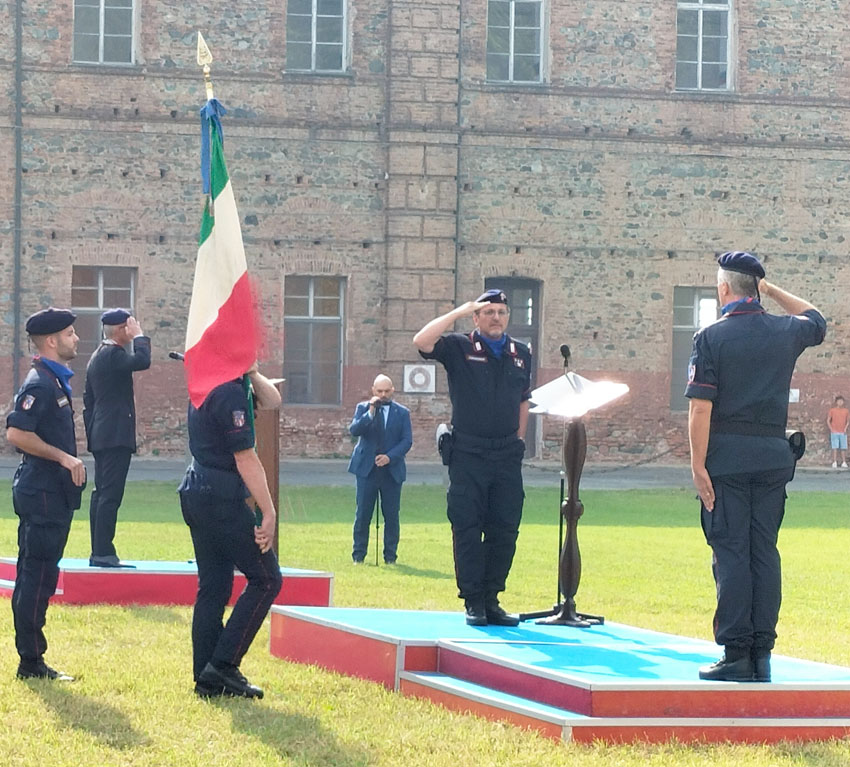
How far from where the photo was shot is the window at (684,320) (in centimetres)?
2827

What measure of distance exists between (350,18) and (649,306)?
7390mm

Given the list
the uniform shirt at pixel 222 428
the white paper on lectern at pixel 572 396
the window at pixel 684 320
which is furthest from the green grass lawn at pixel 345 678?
the window at pixel 684 320

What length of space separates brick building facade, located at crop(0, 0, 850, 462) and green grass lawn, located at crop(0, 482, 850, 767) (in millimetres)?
9444

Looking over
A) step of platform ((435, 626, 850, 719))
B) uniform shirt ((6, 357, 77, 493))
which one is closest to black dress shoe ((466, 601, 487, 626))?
step of platform ((435, 626, 850, 719))

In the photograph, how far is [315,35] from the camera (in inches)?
1073

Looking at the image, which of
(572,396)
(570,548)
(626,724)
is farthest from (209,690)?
(572,396)

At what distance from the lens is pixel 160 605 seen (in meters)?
10.6

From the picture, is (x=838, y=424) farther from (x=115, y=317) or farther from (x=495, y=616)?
(x=495, y=616)

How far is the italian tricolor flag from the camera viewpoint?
7.55 metres

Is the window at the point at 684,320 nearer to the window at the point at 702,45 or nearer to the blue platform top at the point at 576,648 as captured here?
the window at the point at 702,45

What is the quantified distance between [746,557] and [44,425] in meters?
3.52

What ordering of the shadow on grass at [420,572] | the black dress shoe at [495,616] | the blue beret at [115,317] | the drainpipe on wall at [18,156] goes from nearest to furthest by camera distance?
the black dress shoe at [495,616]
the blue beret at [115,317]
the shadow on grass at [420,572]
the drainpipe on wall at [18,156]

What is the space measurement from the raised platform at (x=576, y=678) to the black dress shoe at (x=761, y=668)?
0.25ft

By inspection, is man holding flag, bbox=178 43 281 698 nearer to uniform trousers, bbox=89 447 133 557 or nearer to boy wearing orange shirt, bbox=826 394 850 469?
uniform trousers, bbox=89 447 133 557
